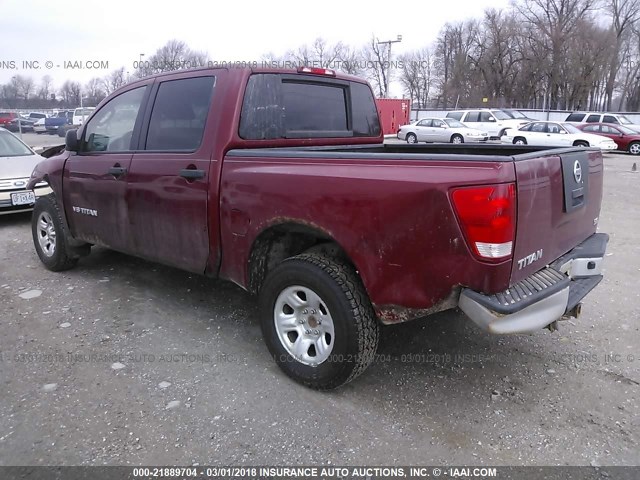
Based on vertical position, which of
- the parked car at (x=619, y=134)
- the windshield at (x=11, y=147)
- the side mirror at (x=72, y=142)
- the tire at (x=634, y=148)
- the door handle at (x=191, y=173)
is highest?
the side mirror at (x=72, y=142)

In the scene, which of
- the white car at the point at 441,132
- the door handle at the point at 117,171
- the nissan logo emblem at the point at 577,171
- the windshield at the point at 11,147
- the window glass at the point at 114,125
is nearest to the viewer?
the nissan logo emblem at the point at 577,171

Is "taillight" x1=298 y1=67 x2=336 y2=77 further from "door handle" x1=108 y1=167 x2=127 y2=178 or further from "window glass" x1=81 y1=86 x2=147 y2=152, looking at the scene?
"door handle" x1=108 y1=167 x2=127 y2=178

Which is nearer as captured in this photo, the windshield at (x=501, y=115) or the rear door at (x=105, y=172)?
the rear door at (x=105, y=172)

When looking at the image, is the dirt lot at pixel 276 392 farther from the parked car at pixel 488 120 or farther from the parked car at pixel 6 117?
the parked car at pixel 6 117

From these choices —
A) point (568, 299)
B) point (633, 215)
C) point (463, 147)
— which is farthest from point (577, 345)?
point (633, 215)

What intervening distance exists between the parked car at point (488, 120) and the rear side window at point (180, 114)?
24.8 metres

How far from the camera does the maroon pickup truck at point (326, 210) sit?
98.4 inches

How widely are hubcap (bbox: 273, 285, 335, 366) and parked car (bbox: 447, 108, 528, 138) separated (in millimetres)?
25408

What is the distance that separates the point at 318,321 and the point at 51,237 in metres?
3.64

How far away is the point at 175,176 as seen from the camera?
373 centimetres

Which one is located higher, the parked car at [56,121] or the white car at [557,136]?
the parked car at [56,121]

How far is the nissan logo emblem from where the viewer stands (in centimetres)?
306

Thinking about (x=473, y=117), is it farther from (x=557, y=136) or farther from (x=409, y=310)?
(x=409, y=310)

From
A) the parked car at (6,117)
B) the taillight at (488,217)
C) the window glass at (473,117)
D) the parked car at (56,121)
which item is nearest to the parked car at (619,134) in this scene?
the window glass at (473,117)
